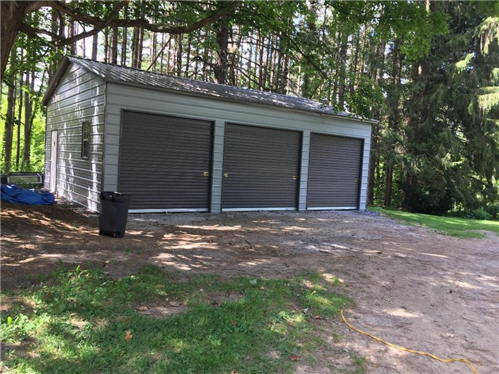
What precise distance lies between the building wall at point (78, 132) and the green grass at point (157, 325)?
18.0 feet

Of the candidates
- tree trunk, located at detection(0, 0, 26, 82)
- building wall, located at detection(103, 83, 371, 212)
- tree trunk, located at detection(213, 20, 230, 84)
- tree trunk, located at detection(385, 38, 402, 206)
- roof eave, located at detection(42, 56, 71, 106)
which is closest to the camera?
tree trunk, located at detection(0, 0, 26, 82)

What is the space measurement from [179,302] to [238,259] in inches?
77.5

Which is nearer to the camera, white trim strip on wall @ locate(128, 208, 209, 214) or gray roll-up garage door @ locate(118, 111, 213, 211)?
gray roll-up garage door @ locate(118, 111, 213, 211)

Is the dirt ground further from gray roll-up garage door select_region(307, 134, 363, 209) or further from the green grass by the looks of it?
gray roll-up garage door select_region(307, 134, 363, 209)

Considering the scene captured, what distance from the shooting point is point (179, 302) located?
3.97 m

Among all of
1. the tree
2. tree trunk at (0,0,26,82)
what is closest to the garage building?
the tree

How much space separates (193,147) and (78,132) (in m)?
3.49

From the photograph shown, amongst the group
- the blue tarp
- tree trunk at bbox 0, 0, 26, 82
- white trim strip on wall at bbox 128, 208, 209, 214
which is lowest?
white trim strip on wall at bbox 128, 208, 209, 214

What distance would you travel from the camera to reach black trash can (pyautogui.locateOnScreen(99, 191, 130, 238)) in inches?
267

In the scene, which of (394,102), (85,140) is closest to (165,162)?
(85,140)

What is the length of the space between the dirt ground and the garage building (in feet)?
3.47

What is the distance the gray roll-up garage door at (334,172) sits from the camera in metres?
12.7

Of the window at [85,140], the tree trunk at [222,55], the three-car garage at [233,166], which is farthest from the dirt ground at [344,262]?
the tree trunk at [222,55]

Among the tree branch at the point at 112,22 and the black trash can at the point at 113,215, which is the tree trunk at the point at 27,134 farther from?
the black trash can at the point at 113,215
